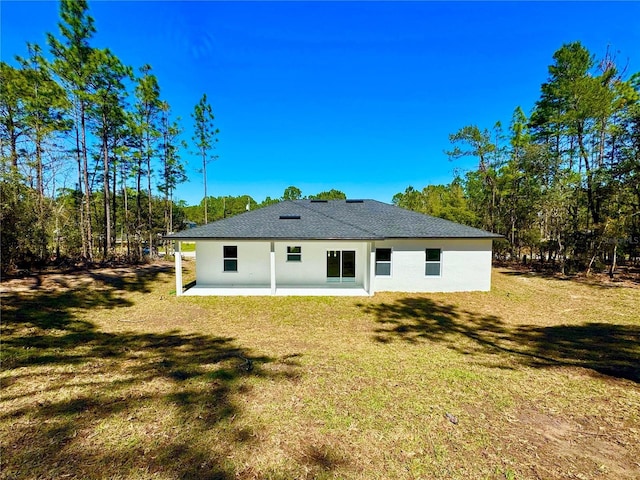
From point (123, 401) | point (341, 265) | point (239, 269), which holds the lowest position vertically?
point (123, 401)

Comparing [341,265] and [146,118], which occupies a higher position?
[146,118]

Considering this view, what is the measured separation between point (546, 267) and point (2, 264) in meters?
29.8

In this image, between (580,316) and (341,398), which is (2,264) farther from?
(580,316)

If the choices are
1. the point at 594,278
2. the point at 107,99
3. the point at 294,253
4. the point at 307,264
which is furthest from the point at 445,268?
the point at 107,99

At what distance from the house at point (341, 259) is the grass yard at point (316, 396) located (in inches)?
147

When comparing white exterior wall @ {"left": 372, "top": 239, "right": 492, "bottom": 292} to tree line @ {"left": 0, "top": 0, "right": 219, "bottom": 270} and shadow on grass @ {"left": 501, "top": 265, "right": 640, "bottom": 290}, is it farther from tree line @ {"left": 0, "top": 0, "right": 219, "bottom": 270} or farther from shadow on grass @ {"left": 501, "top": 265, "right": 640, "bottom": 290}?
tree line @ {"left": 0, "top": 0, "right": 219, "bottom": 270}

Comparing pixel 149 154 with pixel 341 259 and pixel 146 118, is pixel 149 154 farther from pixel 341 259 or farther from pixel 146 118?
pixel 341 259

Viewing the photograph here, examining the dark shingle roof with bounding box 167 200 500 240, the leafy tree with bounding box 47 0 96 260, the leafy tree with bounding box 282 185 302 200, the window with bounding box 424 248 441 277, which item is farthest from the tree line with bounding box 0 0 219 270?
the leafy tree with bounding box 282 185 302 200

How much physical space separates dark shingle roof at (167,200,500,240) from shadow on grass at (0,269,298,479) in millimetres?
5216

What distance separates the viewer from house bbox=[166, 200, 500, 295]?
11.5m

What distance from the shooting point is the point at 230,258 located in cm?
1262

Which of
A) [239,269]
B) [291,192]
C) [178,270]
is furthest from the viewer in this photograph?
[291,192]

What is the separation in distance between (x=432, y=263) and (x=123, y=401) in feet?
37.5

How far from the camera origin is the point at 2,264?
1188 cm
